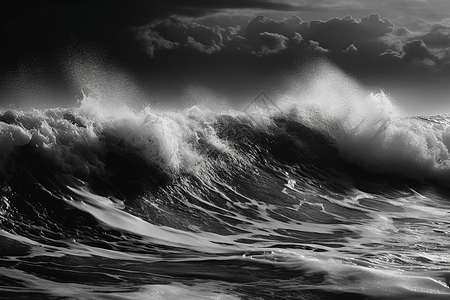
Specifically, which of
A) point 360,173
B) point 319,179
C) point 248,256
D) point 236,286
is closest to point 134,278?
point 236,286

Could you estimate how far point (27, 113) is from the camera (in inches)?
481

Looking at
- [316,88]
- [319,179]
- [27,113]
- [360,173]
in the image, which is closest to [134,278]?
[27,113]

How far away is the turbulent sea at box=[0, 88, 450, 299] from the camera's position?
285 inches

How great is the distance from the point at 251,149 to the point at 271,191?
3113 mm

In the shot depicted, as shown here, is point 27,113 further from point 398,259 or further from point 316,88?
point 316,88

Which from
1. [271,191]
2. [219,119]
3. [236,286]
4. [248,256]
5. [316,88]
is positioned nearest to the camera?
[236,286]

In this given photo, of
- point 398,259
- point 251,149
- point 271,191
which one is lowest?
point 398,259

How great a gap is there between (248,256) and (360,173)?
36.8ft

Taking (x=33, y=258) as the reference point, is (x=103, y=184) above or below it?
above

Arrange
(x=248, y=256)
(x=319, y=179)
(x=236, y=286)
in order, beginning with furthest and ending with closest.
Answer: (x=319, y=179) → (x=248, y=256) → (x=236, y=286)

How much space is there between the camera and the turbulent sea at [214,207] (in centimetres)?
723

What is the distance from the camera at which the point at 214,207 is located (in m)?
12.9

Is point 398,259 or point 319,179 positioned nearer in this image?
point 398,259

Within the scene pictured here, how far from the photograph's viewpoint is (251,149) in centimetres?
1802
